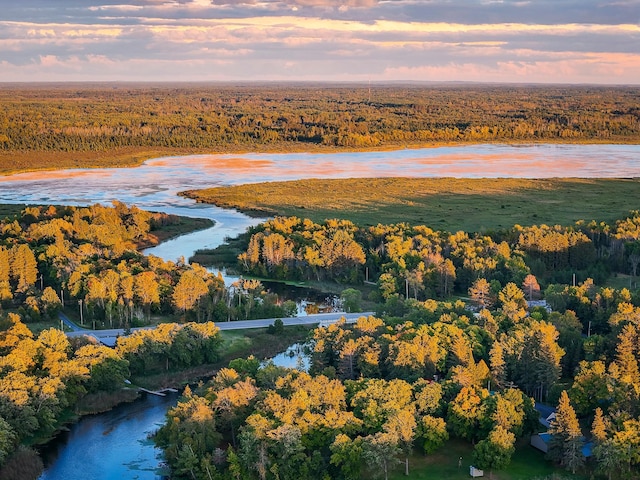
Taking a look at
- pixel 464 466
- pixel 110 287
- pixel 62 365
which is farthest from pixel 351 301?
pixel 464 466

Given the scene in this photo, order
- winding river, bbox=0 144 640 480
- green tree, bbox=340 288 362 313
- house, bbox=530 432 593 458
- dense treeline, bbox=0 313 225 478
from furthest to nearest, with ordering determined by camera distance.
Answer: green tree, bbox=340 288 362 313 → dense treeline, bbox=0 313 225 478 → winding river, bbox=0 144 640 480 → house, bbox=530 432 593 458

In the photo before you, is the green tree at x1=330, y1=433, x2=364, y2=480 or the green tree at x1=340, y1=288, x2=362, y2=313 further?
the green tree at x1=340, y1=288, x2=362, y2=313

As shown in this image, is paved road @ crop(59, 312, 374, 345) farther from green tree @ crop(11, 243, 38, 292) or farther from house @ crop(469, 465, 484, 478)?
house @ crop(469, 465, 484, 478)

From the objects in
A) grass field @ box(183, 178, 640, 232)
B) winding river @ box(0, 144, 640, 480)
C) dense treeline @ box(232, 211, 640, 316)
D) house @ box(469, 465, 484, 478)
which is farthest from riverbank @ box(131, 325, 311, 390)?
grass field @ box(183, 178, 640, 232)

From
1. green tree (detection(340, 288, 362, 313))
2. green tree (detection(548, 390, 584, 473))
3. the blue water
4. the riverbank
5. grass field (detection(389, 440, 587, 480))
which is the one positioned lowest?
the blue water

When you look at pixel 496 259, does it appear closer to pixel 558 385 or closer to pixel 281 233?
pixel 281 233

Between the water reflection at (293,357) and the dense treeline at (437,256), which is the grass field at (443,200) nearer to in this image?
the dense treeline at (437,256)

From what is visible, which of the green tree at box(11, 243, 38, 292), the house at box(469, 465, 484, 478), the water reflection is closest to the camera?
the house at box(469, 465, 484, 478)

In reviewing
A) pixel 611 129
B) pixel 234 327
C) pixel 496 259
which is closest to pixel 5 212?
pixel 234 327

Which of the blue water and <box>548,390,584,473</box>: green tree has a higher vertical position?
<box>548,390,584,473</box>: green tree
